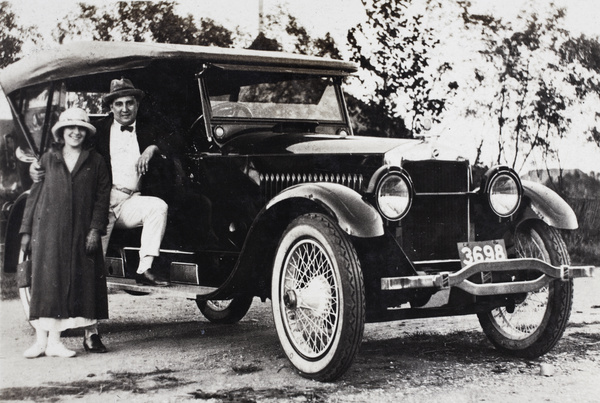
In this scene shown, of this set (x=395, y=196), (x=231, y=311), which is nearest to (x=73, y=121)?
(x=395, y=196)

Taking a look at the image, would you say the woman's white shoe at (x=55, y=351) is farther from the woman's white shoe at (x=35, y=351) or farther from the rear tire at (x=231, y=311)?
the rear tire at (x=231, y=311)

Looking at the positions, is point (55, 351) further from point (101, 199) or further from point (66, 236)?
point (101, 199)

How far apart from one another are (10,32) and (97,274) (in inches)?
62.4

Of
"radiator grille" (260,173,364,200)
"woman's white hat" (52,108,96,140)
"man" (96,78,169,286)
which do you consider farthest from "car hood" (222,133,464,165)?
"woman's white hat" (52,108,96,140)

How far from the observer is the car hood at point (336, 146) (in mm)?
→ 4301

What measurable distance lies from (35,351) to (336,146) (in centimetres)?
222

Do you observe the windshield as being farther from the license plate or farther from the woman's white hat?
the license plate

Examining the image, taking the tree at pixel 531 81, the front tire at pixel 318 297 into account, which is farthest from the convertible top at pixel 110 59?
the tree at pixel 531 81

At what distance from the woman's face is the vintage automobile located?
66 centimetres

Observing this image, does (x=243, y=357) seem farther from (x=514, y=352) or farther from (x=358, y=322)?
(x=514, y=352)

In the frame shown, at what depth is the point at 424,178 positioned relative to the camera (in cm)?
434

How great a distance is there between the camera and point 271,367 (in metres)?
4.26

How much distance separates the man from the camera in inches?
189

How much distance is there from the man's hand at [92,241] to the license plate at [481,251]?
7.09ft
